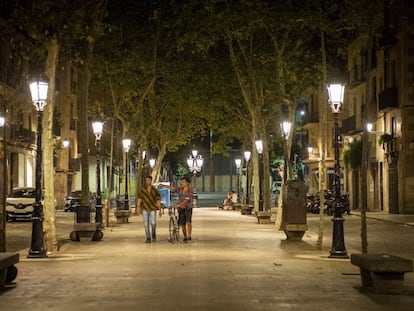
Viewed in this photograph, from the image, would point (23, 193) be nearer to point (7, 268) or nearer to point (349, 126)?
point (349, 126)

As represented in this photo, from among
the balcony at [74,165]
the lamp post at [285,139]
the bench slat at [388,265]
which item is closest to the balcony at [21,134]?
the balcony at [74,165]

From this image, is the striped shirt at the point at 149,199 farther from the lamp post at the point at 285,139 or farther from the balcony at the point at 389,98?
the balcony at the point at 389,98

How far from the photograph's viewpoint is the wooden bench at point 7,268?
1363cm

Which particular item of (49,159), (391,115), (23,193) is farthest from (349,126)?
(49,159)

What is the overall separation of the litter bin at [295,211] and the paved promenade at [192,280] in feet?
7.15

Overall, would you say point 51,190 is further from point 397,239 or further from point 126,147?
point 126,147

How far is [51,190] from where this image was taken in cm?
2173

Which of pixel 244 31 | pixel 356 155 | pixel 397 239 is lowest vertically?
pixel 397 239

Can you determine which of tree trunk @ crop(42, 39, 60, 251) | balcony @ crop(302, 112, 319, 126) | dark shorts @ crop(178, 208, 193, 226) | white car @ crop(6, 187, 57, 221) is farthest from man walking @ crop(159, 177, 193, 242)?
balcony @ crop(302, 112, 319, 126)

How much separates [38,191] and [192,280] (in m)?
6.12

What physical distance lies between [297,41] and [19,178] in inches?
1308

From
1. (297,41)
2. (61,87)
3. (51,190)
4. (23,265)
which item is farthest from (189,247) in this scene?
(61,87)

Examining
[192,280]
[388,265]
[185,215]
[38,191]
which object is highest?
[38,191]

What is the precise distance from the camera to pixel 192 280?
14680 millimetres
